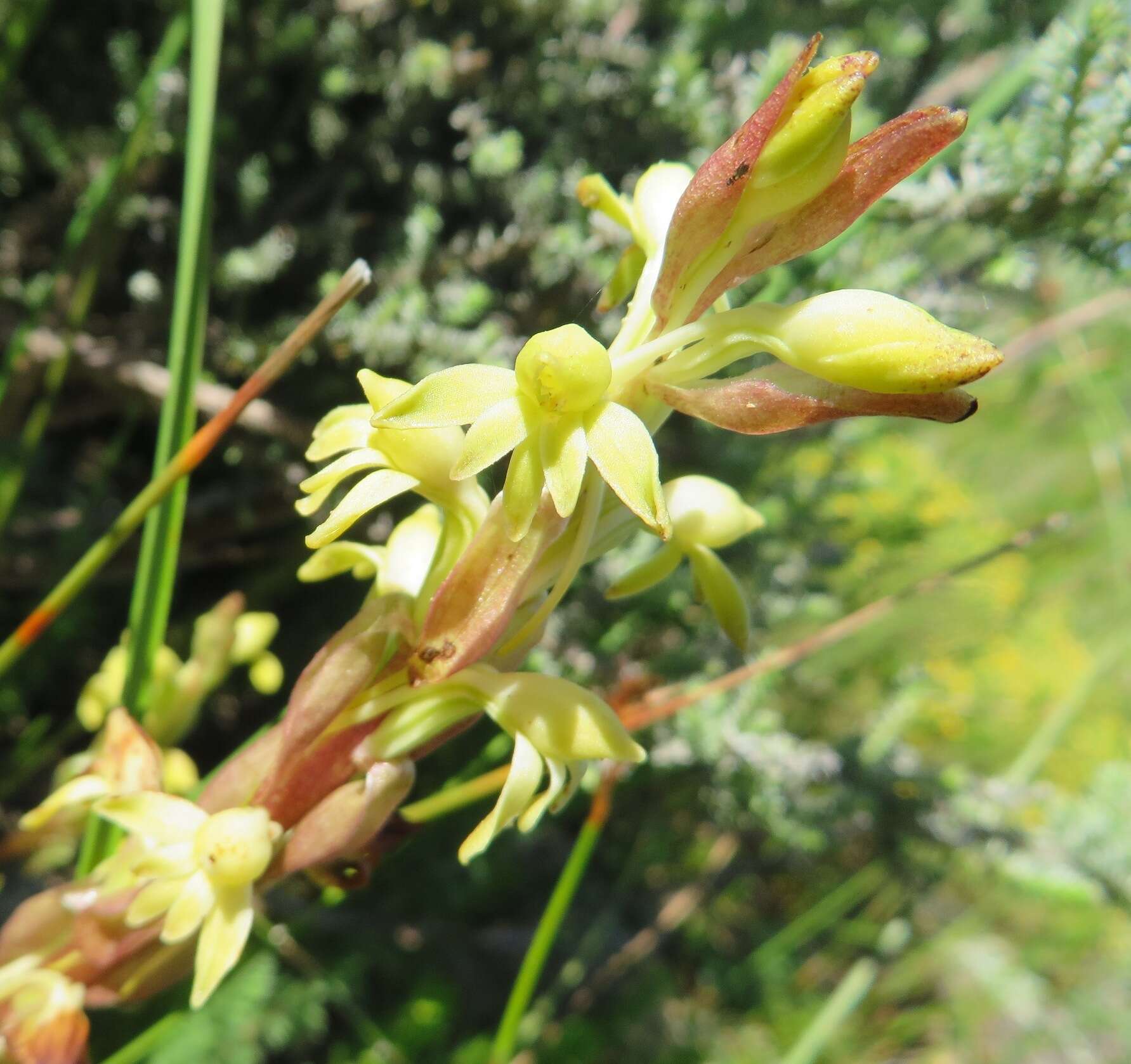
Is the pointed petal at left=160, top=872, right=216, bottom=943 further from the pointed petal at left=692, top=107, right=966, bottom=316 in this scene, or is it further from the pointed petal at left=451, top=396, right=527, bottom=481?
the pointed petal at left=692, top=107, right=966, bottom=316

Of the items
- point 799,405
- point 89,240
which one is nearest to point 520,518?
point 799,405

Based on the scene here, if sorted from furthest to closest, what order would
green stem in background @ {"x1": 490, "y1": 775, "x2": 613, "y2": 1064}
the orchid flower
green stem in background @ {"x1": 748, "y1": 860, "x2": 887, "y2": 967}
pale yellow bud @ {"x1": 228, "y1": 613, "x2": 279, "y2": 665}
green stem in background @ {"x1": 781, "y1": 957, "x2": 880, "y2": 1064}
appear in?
green stem in background @ {"x1": 748, "y1": 860, "x2": 887, "y2": 967} < green stem in background @ {"x1": 781, "y1": 957, "x2": 880, "y2": 1064} < pale yellow bud @ {"x1": 228, "y1": 613, "x2": 279, "y2": 665} < green stem in background @ {"x1": 490, "y1": 775, "x2": 613, "y2": 1064} < the orchid flower

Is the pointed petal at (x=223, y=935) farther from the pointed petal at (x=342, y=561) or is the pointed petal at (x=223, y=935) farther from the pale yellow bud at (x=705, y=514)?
the pale yellow bud at (x=705, y=514)

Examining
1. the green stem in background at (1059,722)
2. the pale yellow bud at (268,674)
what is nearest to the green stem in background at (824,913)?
the green stem in background at (1059,722)

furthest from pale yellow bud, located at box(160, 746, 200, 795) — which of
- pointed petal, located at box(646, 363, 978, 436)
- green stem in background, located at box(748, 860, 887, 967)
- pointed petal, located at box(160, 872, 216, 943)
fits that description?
green stem in background, located at box(748, 860, 887, 967)

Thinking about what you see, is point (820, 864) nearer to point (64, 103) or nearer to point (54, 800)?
point (54, 800)

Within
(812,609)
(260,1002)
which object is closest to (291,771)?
(260,1002)

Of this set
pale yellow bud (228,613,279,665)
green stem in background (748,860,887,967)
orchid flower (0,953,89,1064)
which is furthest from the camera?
green stem in background (748,860,887,967)
